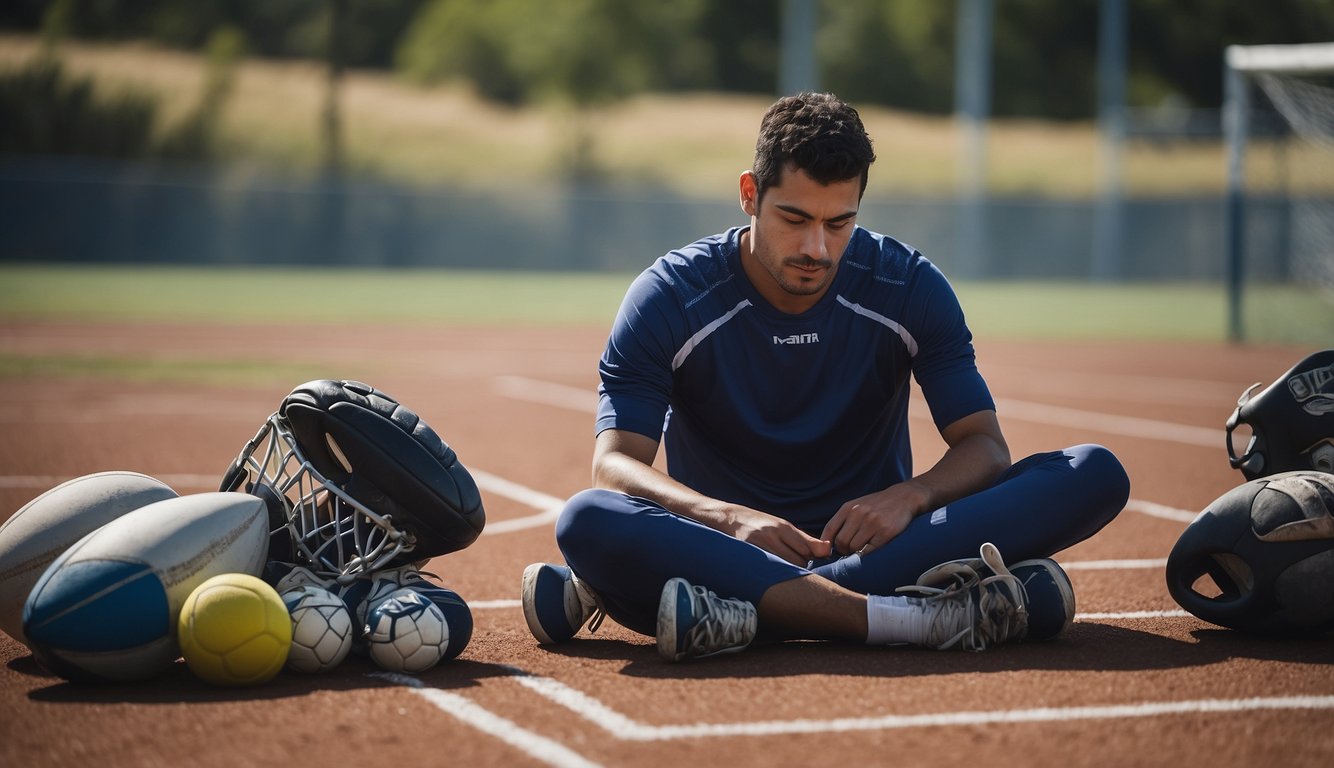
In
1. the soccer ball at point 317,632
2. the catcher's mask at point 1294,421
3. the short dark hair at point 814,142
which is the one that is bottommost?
the soccer ball at point 317,632

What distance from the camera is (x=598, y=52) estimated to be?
57.1m

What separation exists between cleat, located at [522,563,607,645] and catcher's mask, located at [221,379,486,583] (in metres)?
0.29

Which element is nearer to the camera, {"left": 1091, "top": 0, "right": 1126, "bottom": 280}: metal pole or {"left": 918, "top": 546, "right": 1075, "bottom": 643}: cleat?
{"left": 918, "top": 546, "right": 1075, "bottom": 643}: cleat

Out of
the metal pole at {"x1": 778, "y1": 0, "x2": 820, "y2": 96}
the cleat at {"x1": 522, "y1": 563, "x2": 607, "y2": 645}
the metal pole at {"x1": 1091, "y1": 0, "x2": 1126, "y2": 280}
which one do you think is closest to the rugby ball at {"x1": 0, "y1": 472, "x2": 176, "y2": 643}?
the cleat at {"x1": 522, "y1": 563, "x2": 607, "y2": 645}

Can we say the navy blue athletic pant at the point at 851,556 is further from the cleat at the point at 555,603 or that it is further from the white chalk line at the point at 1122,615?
the white chalk line at the point at 1122,615

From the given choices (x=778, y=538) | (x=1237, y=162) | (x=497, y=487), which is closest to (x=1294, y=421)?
(x=778, y=538)

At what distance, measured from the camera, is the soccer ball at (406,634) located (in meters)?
4.42

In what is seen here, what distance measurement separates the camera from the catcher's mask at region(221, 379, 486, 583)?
457cm

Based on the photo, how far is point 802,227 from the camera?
16.0 feet

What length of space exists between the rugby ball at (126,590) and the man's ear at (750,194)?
1.99 m

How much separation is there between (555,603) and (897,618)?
1.09 metres

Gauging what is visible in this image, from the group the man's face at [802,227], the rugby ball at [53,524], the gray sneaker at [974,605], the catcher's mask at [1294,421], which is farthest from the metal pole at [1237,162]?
the rugby ball at [53,524]

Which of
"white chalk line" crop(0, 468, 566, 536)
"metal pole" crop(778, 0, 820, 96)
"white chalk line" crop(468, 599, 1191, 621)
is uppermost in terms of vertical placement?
"metal pole" crop(778, 0, 820, 96)

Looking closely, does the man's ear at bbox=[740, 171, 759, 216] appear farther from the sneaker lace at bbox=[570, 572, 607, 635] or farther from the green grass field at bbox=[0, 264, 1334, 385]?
the green grass field at bbox=[0, 264, 1334, 385]
